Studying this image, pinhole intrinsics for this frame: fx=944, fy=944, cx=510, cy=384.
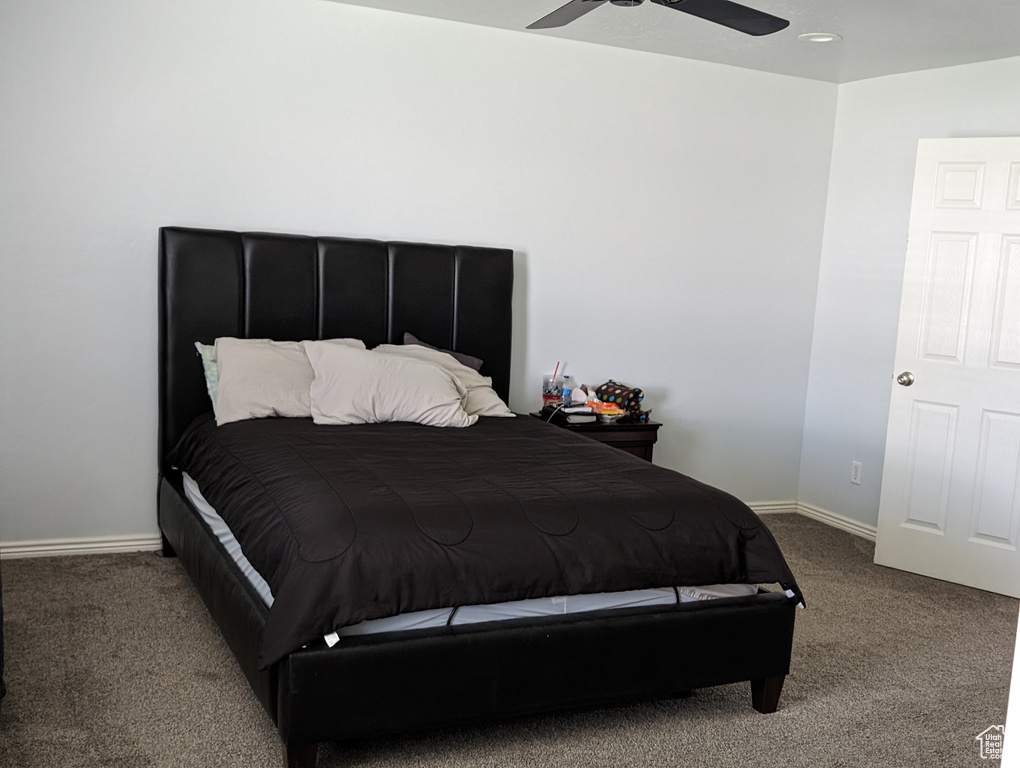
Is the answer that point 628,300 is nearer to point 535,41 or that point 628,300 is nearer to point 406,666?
point 535,41

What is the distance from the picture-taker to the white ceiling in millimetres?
3715

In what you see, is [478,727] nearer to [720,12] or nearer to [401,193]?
[720,12]

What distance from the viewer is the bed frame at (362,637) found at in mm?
2236

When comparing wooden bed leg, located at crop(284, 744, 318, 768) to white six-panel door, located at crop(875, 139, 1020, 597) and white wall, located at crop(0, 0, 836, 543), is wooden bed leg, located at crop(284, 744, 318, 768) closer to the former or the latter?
white wall, located at crop(0, 0, 836, 543)

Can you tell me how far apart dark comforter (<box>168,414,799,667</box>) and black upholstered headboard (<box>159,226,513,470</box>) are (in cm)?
80

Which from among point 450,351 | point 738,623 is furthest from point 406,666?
point 450,351

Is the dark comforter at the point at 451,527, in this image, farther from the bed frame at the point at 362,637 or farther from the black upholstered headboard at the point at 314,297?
the black upholstered headboard at the point at 314,297

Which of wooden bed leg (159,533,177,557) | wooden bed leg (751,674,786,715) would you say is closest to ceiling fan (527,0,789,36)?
wooden bed leg (751,674,786,715)

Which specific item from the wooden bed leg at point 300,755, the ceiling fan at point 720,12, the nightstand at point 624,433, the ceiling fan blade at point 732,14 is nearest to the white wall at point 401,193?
the nightstand at point 624,433

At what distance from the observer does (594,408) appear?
14.4 ft

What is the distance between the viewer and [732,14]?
3.01 meters

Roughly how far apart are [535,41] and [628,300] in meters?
1.33

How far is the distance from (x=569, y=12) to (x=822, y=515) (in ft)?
10.5

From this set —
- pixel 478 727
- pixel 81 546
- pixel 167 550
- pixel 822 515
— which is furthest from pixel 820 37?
pixel 81 546
